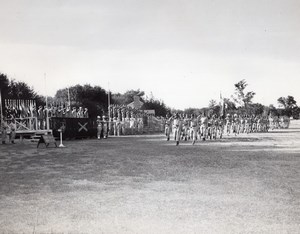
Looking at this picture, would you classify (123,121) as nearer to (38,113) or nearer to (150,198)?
(38,113)

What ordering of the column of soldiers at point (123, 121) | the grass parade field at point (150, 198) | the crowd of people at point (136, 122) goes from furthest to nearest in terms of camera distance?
the column of soldiers at point (123, 121) < the crowd of people at point (136, 122) < the grass parade field at point (150, 198)

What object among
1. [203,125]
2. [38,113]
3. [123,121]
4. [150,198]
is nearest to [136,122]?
[123,121]

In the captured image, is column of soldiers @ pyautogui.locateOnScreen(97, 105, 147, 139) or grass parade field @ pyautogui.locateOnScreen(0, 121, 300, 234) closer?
grass parade field @ pyautogui.locateOnScreen(0, 121, 300, 234)

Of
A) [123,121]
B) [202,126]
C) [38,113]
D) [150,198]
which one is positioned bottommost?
[150,198]

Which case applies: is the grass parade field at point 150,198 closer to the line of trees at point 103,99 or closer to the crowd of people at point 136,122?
the crowd of people at point 136,122

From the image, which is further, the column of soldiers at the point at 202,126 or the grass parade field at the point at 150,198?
the column of soldiers at the point at 202,126

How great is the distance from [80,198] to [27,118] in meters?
27.7

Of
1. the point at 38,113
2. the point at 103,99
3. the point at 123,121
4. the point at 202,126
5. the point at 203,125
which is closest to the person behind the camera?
the point at 203,125

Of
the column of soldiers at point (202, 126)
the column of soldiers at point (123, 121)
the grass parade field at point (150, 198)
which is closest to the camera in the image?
→ the grass parade field at point (150, 198)

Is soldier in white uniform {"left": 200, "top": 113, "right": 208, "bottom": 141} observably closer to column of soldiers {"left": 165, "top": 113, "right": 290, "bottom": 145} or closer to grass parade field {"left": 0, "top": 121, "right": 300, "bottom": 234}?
column of soldiers {"left": 165, "top": 113, "right": 290, "bottom": 145}

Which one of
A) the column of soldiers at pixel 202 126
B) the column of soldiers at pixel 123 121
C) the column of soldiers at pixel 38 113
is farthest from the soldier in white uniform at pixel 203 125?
the column of soldiers at pixel 38 113

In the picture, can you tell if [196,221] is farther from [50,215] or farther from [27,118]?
[27,118]

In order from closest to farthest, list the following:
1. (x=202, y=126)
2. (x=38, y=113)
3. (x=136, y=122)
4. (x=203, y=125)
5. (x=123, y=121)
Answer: (x=203, y=125)
(x=202, y=126)
(x=38, y=113)
(x=123, y=121)
(x=136, y=122)

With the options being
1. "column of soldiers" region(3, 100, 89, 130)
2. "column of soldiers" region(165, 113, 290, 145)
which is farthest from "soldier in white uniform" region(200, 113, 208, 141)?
"column of soldiers" region(3, 100, 89, 130)
